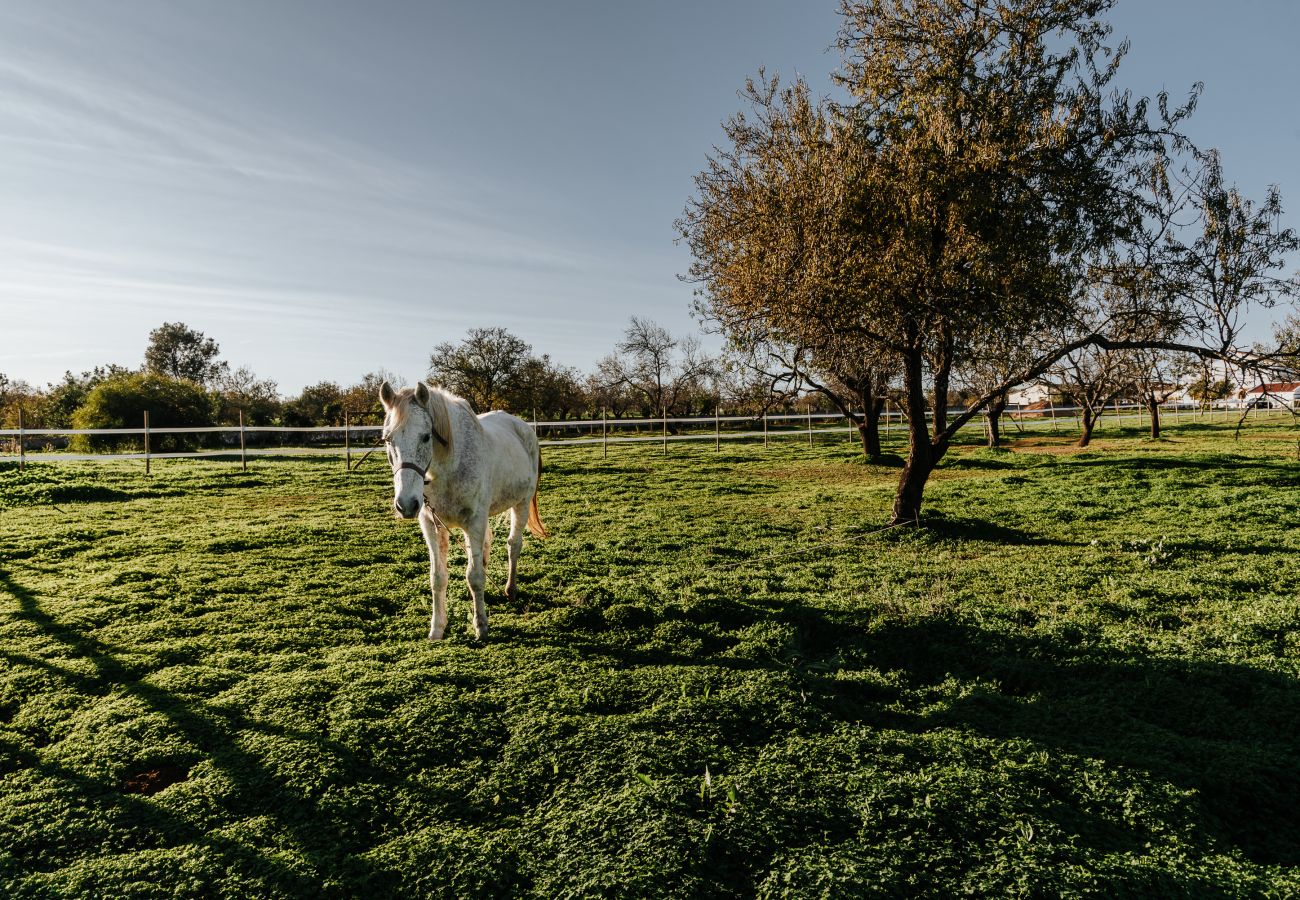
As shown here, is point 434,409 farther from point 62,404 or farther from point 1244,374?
point 62,404

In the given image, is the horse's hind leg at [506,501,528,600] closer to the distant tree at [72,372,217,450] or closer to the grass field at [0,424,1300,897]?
the grass field at [0,424,1300,897]

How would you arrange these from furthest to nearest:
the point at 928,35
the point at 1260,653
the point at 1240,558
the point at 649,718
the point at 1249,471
Result: the point at 1249,471, the point at 928,35, the point at 1240,558, the point at 1260,653, the point at 649,718

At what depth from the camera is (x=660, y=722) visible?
375 centimetres

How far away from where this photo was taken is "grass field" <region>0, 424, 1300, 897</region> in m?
2.68

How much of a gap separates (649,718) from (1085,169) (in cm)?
856

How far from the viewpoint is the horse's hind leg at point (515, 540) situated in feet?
21.2

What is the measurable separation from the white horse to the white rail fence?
12.6 meters

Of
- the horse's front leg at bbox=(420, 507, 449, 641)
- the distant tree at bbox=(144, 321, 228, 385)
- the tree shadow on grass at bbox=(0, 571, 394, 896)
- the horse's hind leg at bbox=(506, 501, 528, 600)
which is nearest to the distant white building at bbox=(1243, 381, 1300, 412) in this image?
the horse's hind leg at bbox=(506, 501, 528, 600)

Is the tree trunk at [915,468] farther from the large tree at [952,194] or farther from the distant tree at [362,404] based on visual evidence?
the distant tree at [362,404]

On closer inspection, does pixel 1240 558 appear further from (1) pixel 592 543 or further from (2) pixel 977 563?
(1) pixel 592 543

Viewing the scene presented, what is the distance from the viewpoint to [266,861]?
8.81 ft

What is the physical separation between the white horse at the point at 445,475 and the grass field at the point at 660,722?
0.60 m

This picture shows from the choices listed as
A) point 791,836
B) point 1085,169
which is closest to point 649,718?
point 791,836

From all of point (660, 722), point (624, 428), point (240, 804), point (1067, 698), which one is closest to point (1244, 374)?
point (1067, 698)
